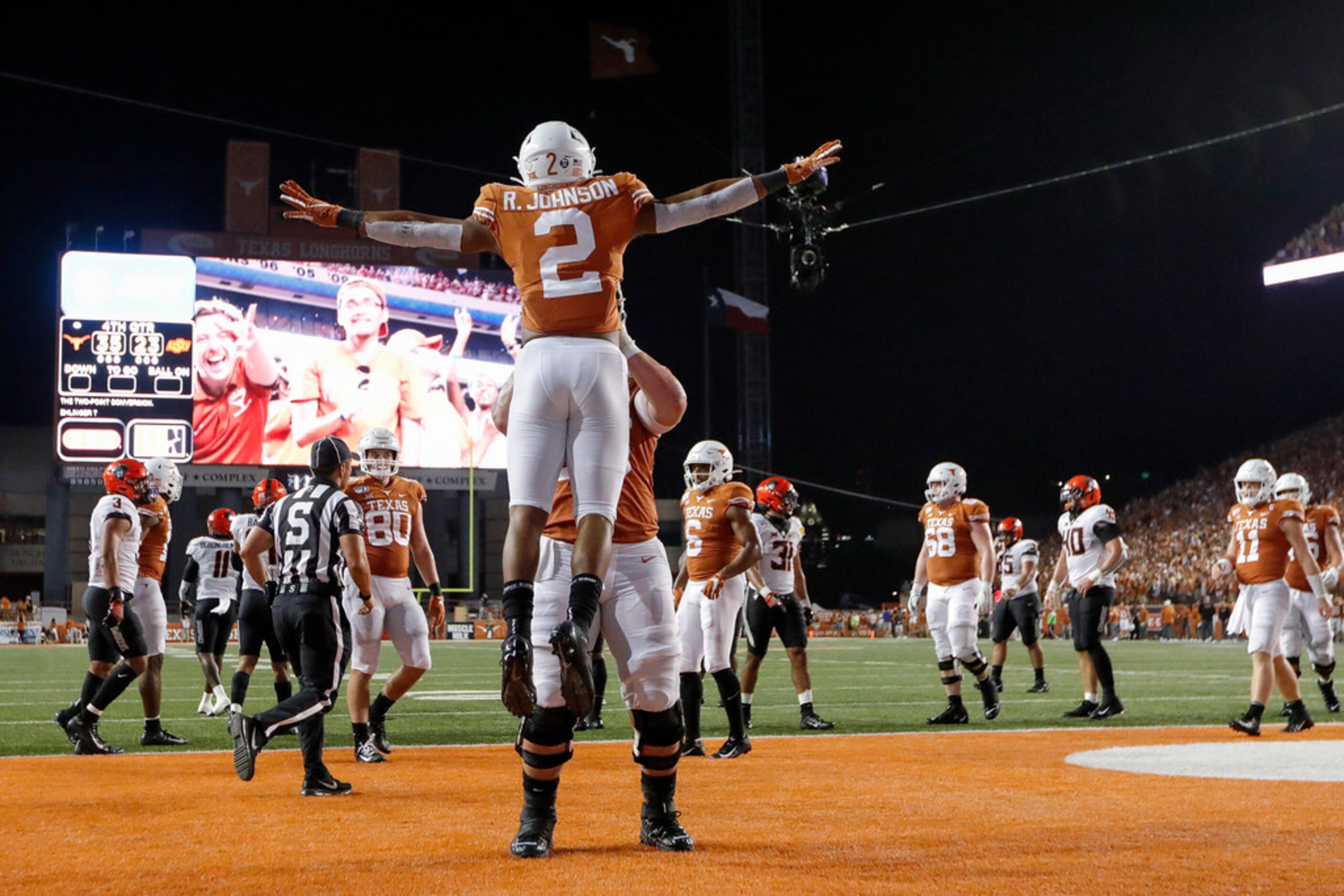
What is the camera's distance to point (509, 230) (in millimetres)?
5176

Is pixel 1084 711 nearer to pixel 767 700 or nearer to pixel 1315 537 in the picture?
pixel 1315 537

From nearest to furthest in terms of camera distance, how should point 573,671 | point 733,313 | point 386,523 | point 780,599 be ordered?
point 573,671, point 386,523, point 780,599, point 733,313

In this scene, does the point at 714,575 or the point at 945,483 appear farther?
the point at 945,483

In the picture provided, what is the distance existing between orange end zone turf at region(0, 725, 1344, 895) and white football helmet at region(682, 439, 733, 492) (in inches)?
80.5

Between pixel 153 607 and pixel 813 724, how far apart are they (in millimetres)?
5318

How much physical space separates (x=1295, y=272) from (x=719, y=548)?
3165cm

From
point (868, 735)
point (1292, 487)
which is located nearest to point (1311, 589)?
point (1292, 487)

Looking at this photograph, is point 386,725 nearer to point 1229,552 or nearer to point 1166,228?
point 1229,552

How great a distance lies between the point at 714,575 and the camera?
942cm

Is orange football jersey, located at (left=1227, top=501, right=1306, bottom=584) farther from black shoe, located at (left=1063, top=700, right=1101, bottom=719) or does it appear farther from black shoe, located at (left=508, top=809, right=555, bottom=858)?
black shoe, located at (left=508, top=809, right=555, bottom=858)

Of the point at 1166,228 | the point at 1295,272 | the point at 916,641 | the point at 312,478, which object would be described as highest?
the point at 1166,228

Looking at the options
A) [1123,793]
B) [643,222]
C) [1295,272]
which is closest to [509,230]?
[643,222]

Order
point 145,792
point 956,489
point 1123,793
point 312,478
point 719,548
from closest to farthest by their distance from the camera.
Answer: point 1123,793 → point 145,792 → point 312,478 → point 719,548 → point 956,489

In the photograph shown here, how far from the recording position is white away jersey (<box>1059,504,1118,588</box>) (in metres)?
12.5
